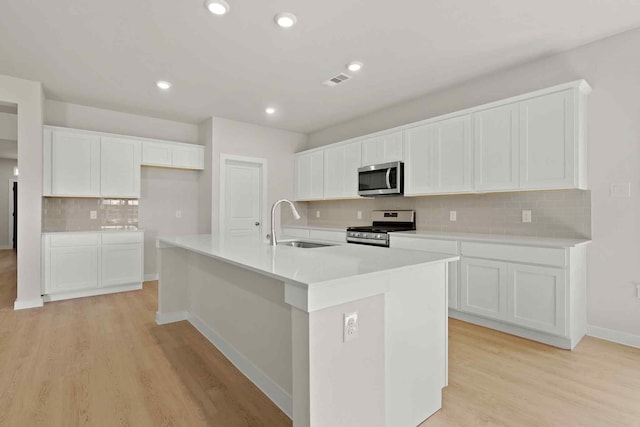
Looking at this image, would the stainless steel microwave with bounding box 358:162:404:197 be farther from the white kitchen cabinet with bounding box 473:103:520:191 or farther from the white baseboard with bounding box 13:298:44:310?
the white baseboard with bounding box 13:298:44:310

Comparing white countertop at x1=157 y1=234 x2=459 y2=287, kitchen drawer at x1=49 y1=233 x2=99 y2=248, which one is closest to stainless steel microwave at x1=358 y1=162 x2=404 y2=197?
white countertop at x1=157 y1=234 x2=459 y2=287

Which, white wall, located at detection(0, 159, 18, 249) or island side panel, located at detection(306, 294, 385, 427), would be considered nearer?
island side panel, located at detection(306, 294, 385, 427)

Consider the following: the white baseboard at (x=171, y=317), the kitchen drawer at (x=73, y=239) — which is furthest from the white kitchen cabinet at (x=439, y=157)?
the kitchen drawer at (x=73, y=239)

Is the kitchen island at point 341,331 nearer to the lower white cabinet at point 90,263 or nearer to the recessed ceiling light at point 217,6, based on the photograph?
the recessed ceiling light at point 217,6

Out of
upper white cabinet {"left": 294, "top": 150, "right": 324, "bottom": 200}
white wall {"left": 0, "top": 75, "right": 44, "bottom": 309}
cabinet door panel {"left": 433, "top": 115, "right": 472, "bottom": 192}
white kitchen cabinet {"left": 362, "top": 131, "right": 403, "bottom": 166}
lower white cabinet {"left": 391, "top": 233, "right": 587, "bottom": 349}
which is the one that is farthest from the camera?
upper white cabinet {"left": 294, "top": 150, "right": 324, "bottom": 200}

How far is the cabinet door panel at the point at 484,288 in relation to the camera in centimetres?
289

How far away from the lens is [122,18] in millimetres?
2486

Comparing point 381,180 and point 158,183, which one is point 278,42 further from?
point 158,183

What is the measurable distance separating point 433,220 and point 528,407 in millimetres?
2532

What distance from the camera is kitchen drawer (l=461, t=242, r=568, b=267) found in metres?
2.57

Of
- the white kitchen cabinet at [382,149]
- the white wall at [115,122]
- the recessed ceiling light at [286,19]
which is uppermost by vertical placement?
the recessed ceiling light at [286,19]

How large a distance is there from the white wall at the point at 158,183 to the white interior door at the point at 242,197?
11.5 inches

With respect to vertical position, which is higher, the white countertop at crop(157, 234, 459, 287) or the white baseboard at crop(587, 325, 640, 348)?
the white countertop at crop(157, 234, 459, 287)

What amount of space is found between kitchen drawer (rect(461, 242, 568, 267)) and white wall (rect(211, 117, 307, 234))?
3482 mm
